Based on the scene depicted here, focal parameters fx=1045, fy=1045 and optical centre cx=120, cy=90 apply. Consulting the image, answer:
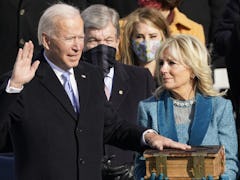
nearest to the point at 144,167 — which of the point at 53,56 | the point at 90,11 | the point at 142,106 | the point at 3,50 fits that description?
the point at 142,106

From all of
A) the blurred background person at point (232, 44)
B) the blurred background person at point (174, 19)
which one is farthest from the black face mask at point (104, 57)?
the blurred background person at point (174, 19)

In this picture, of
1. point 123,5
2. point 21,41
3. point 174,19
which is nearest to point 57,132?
point 174,19

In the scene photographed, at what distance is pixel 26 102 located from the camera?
20.4 ft

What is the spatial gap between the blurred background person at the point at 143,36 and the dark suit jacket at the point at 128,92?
0.50 m

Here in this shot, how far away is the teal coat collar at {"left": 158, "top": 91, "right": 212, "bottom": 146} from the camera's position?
6305 mm

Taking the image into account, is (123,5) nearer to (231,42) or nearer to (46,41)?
(231,42)

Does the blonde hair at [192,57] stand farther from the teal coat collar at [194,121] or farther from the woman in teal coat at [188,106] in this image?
the teal coat collar at [194,121]

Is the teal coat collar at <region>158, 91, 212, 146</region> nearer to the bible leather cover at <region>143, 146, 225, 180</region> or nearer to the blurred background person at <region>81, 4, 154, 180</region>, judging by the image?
the bible leather cover at <region>143, 146, 225, 180</region>

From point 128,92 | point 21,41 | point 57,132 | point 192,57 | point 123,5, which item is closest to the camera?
point 57,132

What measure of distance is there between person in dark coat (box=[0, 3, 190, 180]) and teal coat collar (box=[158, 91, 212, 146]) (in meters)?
0.12

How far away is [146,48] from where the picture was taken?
808cm

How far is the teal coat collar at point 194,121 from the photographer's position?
248 inches

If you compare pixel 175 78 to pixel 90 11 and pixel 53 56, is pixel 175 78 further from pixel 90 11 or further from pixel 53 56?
pixel 90 11

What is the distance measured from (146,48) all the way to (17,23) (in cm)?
176
